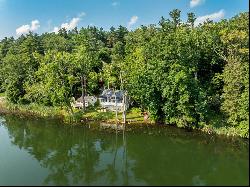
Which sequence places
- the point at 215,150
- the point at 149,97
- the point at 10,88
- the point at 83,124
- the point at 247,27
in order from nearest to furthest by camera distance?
the point at 215,150, the point at 247,27, the point at 149,97, the point at 83,124, the point at 10,88

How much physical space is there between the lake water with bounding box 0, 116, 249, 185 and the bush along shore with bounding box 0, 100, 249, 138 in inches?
73.9

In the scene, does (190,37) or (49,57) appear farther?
(49,57)


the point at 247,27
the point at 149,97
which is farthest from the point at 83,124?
the point at 247,27

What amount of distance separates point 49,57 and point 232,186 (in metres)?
44.1

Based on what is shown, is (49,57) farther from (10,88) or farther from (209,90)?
(209,90)

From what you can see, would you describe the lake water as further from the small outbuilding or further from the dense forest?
the small outbuilding

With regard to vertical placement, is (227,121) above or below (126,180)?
above

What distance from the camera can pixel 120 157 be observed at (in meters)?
43.2

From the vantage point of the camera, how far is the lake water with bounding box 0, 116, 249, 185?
35.2 metres

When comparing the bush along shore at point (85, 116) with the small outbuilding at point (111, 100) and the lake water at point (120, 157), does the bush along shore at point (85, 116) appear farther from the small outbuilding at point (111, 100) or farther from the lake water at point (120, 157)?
the small outbuilding at point (111, 100)

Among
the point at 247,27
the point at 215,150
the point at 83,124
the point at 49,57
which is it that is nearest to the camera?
the point at 215,150

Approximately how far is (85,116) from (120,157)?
22328 mm

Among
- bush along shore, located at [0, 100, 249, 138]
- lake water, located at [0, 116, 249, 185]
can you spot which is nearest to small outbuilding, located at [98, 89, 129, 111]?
bush along shore, located at [0, 100, 249, 138]

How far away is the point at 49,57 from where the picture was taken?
6475cm
